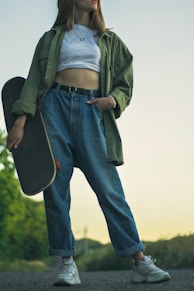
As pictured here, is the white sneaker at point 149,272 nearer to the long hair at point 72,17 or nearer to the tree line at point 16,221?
the long hair at point 72,17

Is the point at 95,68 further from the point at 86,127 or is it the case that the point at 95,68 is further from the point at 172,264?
the point at 172,264

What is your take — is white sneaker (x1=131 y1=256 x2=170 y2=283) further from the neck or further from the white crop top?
the neck

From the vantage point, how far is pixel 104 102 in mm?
4184

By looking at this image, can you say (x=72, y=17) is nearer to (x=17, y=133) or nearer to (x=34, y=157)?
(x=17, y=133)

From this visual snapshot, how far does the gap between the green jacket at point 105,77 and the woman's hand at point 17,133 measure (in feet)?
0.21

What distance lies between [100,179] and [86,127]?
1.31ft

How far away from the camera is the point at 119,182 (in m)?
4.16

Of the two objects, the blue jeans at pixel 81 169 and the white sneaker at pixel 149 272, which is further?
the blue jeans at pixel 81 169

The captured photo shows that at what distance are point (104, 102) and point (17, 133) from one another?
0.70 metres

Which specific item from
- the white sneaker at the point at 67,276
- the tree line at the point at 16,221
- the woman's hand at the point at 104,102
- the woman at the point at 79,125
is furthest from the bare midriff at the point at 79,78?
the tree line at the point at 16,221

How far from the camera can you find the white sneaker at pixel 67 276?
13.3 feet

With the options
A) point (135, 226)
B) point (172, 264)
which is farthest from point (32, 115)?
point (172, 264)

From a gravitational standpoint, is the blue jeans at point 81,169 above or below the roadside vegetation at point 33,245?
above

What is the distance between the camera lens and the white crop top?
4.27m
